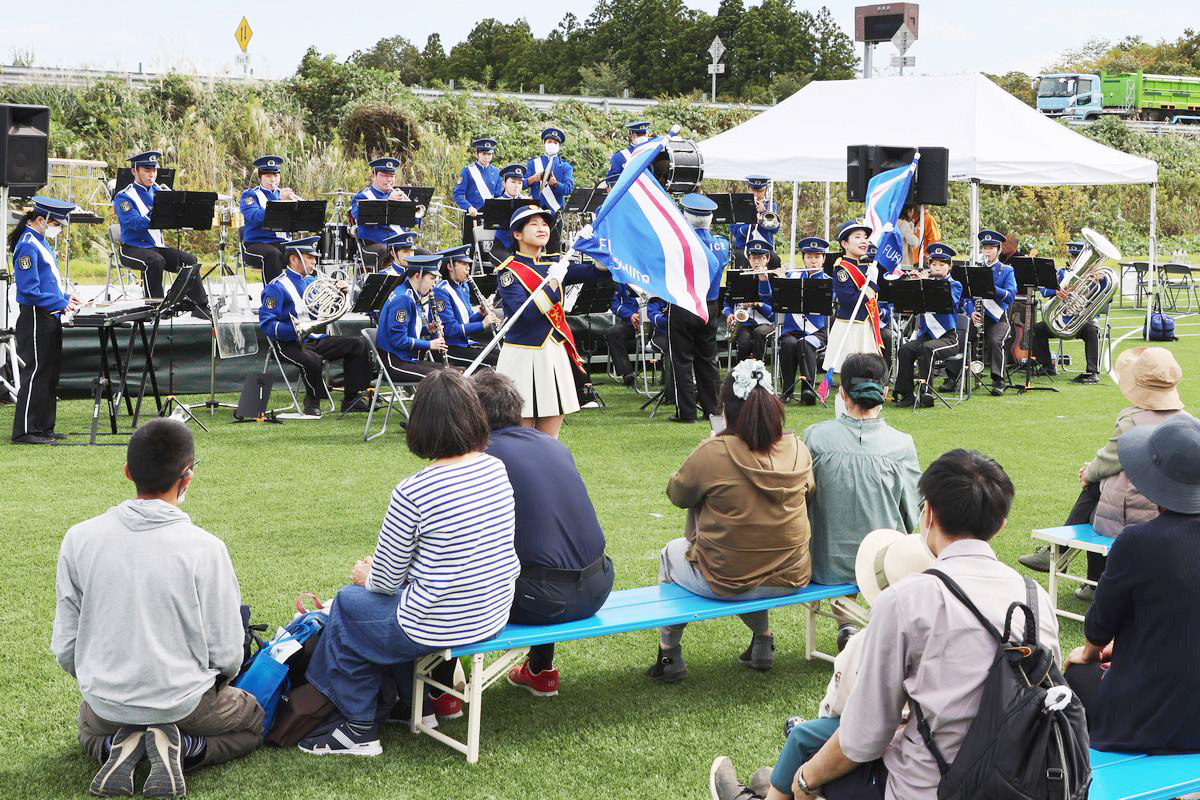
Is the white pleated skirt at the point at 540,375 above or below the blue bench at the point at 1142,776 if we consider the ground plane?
above

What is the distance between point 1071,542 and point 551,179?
1229 centimetres

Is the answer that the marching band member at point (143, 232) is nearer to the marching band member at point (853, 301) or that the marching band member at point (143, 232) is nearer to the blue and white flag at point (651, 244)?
the marching band member at point (853, 301)

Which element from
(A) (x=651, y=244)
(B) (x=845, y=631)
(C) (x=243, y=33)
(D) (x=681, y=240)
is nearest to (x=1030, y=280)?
(D) (x=681, y=240)

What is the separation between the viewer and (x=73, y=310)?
10461 millimetres

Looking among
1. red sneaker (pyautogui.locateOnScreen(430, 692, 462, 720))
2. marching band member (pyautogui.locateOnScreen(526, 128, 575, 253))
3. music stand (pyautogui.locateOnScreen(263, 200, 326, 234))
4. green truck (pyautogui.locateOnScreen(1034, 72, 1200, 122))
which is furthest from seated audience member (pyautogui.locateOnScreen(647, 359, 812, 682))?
green truck (pyautogui.locateOnScreen(1034, 72, 1200, 122))

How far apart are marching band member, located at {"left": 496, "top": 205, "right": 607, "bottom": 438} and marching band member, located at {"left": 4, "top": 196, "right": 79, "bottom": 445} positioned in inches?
147

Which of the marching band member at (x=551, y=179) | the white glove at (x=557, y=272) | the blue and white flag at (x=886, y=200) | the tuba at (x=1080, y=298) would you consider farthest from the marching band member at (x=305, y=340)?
the tuba at (x=1080, y=298)

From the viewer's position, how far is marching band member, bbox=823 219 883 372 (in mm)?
11953

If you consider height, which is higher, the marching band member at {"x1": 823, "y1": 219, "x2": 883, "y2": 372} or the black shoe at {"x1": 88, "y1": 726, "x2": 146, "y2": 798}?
the marching band member at {"x1": 823, "y1": 219, "x2": 883, "y2": 372}

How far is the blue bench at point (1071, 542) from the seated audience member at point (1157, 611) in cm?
216

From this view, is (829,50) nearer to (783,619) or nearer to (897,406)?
(897,406)

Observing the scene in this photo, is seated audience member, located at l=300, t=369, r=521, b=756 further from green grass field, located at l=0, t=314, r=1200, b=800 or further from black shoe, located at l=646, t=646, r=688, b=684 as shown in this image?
black shoe, located at l=646, t=646, r=688, b=684

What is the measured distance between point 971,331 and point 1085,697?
10746 millimetres

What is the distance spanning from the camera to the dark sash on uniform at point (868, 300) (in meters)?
11.9
